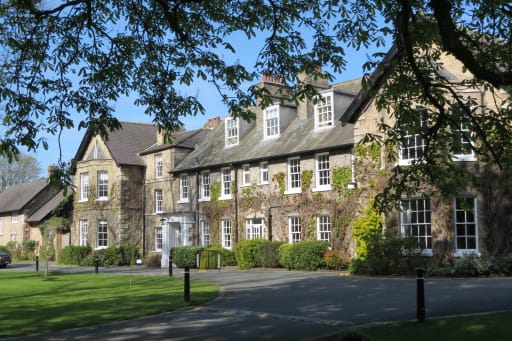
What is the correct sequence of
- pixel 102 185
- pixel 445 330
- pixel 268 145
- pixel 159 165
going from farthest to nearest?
pixel 102 185, pixel 159 165, pixel 268 145, pixel 445 330

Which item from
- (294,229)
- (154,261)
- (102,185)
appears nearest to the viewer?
(294,229)

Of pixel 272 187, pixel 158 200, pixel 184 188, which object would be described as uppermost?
pixel 184 188

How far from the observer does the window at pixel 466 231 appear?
72.8 ft

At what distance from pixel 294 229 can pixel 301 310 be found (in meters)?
16.7

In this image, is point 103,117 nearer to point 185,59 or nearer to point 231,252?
point 185,59

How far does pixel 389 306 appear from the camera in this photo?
1308 cm

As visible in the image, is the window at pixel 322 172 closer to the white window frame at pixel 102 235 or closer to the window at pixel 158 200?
the window at pixel 158 200

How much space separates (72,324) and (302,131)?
2096 cm

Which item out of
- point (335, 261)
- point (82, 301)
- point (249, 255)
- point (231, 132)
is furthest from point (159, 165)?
point (82, 301)

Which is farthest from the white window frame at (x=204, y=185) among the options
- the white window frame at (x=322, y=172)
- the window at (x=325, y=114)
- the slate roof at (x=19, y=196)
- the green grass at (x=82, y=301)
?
the slate roof at (x=19, y=196)

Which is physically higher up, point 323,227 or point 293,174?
point 293,174

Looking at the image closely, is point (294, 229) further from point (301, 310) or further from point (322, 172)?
point (301, 310)

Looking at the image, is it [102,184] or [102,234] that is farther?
[102,184]

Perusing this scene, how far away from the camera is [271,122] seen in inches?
1309
